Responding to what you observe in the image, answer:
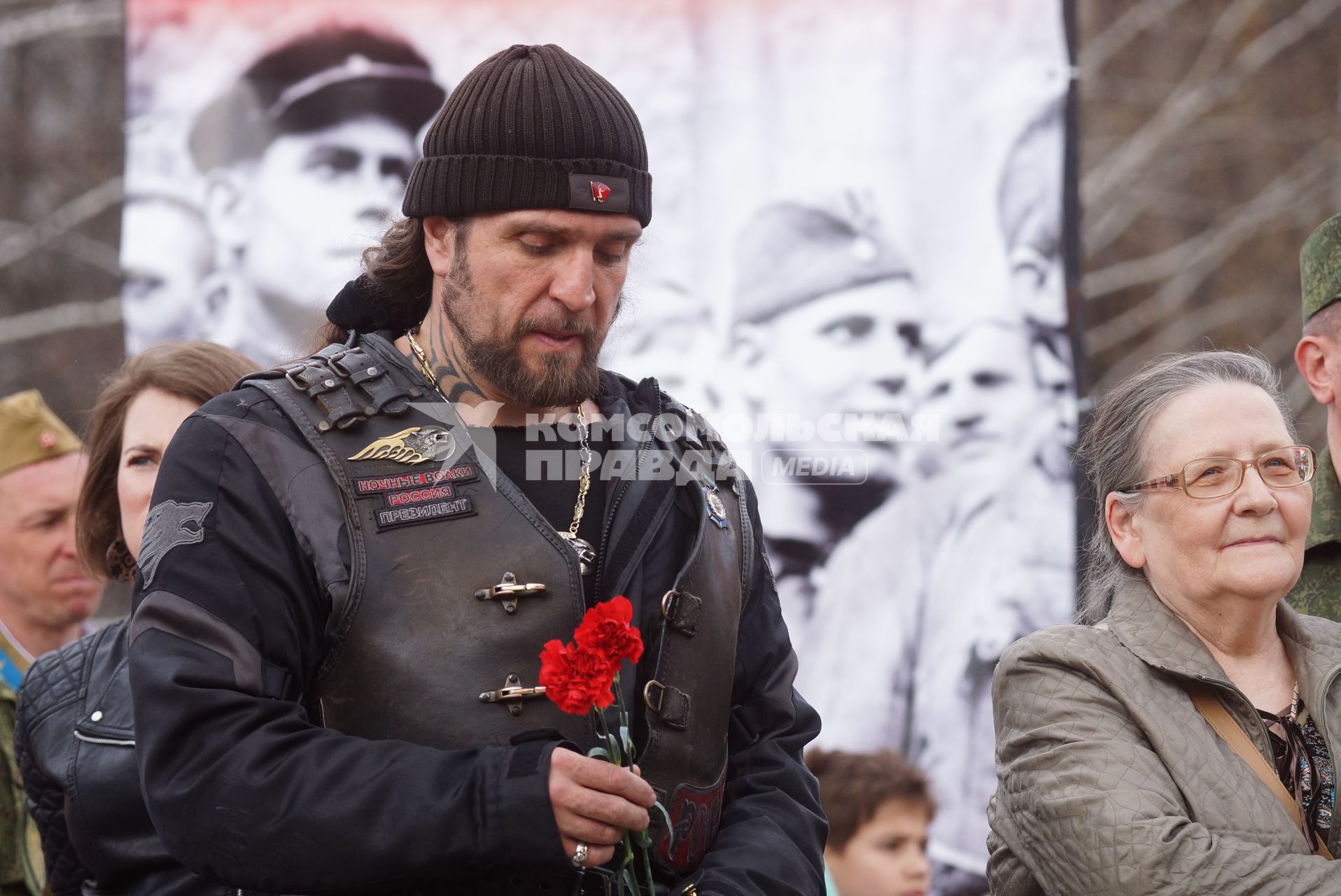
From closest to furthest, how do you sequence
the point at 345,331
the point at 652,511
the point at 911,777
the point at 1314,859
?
the point at 1314,859
the point at 652,511
the point at 345,331
the point at 911,777

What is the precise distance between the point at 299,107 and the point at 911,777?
2167mm

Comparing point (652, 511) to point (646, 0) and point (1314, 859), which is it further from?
point (646, 0)

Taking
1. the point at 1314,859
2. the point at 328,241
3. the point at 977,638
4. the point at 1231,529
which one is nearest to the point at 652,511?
the point at 1231,529

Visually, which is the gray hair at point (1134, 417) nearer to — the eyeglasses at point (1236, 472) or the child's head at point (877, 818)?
the eyeglasses at point (1236, 472)

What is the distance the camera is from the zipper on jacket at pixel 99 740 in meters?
2.54

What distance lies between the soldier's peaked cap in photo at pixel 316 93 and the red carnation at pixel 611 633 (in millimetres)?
2047

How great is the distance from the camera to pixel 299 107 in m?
3.55

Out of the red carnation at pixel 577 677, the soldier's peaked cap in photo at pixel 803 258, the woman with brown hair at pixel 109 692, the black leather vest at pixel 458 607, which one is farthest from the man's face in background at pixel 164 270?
the red carnation at pixel 577 677

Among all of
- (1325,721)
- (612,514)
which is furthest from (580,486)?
(1325,721)

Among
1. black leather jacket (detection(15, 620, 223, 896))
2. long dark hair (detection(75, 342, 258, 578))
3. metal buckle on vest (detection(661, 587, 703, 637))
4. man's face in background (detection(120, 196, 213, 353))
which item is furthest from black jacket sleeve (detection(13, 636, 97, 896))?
metal buckle on vest (detection(661, 587, 703, 637))

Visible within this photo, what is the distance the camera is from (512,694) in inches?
78.5

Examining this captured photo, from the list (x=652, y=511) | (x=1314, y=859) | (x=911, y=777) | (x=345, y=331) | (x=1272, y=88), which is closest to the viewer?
(x=1314, y=859)

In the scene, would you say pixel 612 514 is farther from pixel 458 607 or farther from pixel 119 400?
pixel 119 400

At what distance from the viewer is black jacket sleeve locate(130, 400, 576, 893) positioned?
5.98 feet
